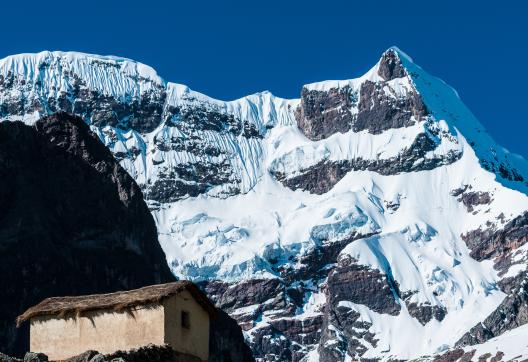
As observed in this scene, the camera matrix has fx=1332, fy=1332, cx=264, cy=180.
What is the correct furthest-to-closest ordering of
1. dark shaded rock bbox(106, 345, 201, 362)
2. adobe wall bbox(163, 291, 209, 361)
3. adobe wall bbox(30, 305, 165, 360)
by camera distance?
adobe wall bbox(163, 291, 209, 361), adobe wall bbox(30, 305, 165, 360), dark shaded rock bbox(106, 345, 201, 362)

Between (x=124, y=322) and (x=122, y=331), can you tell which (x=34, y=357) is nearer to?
(x=122, y=331)

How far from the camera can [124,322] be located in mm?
38875

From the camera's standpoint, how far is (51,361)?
128 ft

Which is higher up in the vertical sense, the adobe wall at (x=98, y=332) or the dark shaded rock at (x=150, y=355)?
the adobe wall at (x=98, y=332)

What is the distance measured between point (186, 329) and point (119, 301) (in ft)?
7.38

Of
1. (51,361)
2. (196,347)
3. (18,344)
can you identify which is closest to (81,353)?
(51,361)

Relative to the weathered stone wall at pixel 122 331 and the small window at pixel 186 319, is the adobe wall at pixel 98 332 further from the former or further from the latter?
the small window at pixel 186 319

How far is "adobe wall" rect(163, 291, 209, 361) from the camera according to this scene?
127 ft

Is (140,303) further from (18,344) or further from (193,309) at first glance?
(18,344)

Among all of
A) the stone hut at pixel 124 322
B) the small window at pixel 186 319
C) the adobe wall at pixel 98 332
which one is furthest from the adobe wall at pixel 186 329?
the adobe wall at pixel 98 332

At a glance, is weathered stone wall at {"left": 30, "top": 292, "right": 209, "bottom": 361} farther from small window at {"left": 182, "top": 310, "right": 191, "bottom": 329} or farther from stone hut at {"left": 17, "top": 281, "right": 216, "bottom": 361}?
small window at {"left": 182, "top": 310, "right": 191, "bottom": 329}

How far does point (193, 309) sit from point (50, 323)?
4373mm

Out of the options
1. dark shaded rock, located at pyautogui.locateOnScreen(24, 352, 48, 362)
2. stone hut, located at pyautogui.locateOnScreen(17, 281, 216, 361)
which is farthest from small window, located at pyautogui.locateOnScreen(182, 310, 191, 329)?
dark shaded rock, located at pyautogui.locateOnScreen(24, 352, 48, 362)

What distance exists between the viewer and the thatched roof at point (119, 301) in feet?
127
